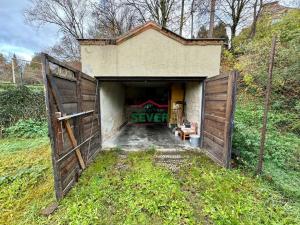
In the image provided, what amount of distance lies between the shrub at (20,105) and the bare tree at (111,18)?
895 cm

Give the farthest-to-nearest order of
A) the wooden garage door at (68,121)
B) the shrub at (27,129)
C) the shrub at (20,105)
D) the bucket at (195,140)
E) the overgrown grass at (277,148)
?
the shrub at (20,105) → the shrub at (27,129) → the bucket at (195,140) → the overgrown grass at (277,148) → the wooden garage door at (68,121)

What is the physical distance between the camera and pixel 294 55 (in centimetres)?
575

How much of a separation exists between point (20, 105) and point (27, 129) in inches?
43.0

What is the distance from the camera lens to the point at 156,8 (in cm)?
1158

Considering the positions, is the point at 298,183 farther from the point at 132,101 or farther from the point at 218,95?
the point at 132,101

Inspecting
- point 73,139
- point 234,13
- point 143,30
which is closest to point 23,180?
point 73,139

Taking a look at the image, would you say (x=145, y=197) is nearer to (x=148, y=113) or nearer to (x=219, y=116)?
(x=219, y=116)

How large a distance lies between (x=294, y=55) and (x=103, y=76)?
22.0 ft

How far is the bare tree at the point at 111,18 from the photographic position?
39.7 feet

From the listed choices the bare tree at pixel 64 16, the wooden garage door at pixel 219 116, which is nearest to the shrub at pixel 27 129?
the wooden garage door at pixel 219 116

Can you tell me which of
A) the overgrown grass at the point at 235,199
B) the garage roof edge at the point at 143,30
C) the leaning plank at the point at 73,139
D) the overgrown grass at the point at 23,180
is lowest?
the overgrown grass at the point at 23,180

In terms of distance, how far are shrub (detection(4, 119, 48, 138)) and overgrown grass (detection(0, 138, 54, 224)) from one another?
0.99m

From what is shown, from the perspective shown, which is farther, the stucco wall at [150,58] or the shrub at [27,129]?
the shrub at [27,129]

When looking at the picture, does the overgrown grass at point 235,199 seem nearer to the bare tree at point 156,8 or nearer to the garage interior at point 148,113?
the garage interior at point 148,113
